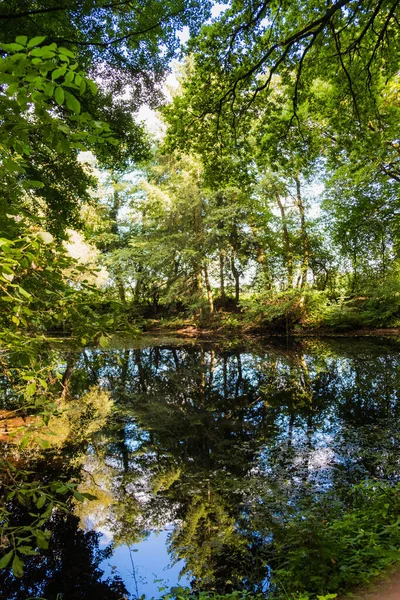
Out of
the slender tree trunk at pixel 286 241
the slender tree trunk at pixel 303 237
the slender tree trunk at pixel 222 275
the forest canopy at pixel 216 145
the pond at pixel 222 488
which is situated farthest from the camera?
the slender tree trunk at pixel 222 275

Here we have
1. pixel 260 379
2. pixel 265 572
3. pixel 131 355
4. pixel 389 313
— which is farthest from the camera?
pixel 389 313

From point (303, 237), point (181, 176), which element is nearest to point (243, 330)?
point (303, 237)

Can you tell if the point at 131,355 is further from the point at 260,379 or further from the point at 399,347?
the point at 399,347

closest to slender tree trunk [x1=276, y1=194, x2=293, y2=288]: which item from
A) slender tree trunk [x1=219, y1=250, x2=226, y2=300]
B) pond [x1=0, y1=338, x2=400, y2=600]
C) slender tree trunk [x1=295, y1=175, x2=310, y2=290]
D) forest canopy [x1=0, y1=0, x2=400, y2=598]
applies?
forest canopy [x1=0, y1=0, x2=400, y2=598]

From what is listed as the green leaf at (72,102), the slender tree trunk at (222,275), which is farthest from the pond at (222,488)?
the slender tree trunk at (222,275)

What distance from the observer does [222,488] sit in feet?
16.4

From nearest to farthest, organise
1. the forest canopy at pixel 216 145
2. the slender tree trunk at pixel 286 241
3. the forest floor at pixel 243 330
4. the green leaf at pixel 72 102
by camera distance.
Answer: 1. the green leaf at pixel 72 102
2. the forest canopy at pixel 216 145
3. the forest floor at pixel 243 330
4. the slender tree trunk at pixel 286 241

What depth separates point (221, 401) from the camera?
9.46 metres

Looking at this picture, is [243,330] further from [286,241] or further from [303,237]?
[303,237]

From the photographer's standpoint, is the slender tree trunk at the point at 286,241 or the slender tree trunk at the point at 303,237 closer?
the slender tree trunk at the point at 303,237

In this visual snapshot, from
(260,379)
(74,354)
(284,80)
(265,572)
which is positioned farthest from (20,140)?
(74,354)

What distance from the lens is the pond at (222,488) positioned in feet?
10.7

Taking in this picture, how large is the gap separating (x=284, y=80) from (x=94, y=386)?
1007 centimetres

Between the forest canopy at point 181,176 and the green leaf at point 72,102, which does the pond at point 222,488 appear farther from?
the green leaf at point 72,102
